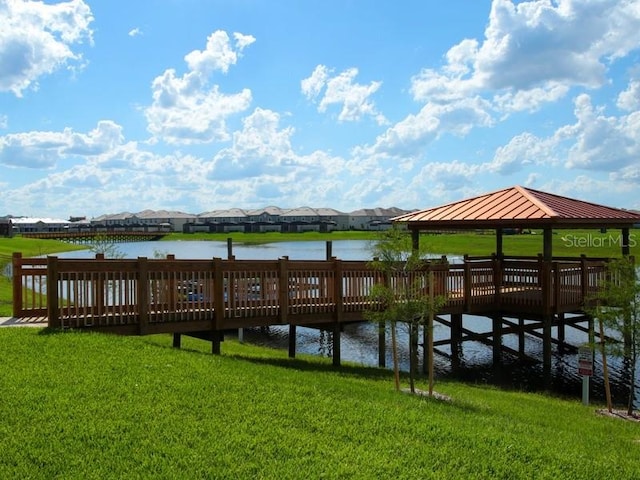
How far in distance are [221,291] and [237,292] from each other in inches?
17.3

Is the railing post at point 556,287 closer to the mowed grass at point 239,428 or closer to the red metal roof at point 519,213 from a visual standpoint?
the red metal roof at point 519,213

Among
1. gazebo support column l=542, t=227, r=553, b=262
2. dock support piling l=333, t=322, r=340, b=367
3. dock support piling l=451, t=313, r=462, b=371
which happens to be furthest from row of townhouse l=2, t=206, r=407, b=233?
dock support piling l=333, t=322, r=340, b=367

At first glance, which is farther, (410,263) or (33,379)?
(410,263)

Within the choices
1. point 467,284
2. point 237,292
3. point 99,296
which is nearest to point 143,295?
point 99,296

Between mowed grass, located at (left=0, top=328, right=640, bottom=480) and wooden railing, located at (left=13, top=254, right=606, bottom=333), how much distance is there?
1.32 m

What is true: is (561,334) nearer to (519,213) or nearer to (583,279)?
(583,279)

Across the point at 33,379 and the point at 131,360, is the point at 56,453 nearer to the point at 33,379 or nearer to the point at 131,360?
the point at 33,379

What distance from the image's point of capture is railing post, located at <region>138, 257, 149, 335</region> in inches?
433

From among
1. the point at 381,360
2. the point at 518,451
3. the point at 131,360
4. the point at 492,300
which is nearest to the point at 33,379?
the point at 131,360

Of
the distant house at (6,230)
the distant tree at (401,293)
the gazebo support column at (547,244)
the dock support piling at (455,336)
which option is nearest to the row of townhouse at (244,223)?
the distant house at (6,230)

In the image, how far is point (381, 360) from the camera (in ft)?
53.7

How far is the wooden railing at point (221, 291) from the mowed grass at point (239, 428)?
4.33ft

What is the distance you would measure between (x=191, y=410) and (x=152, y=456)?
1204 millimetres

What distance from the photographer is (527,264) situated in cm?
1702
